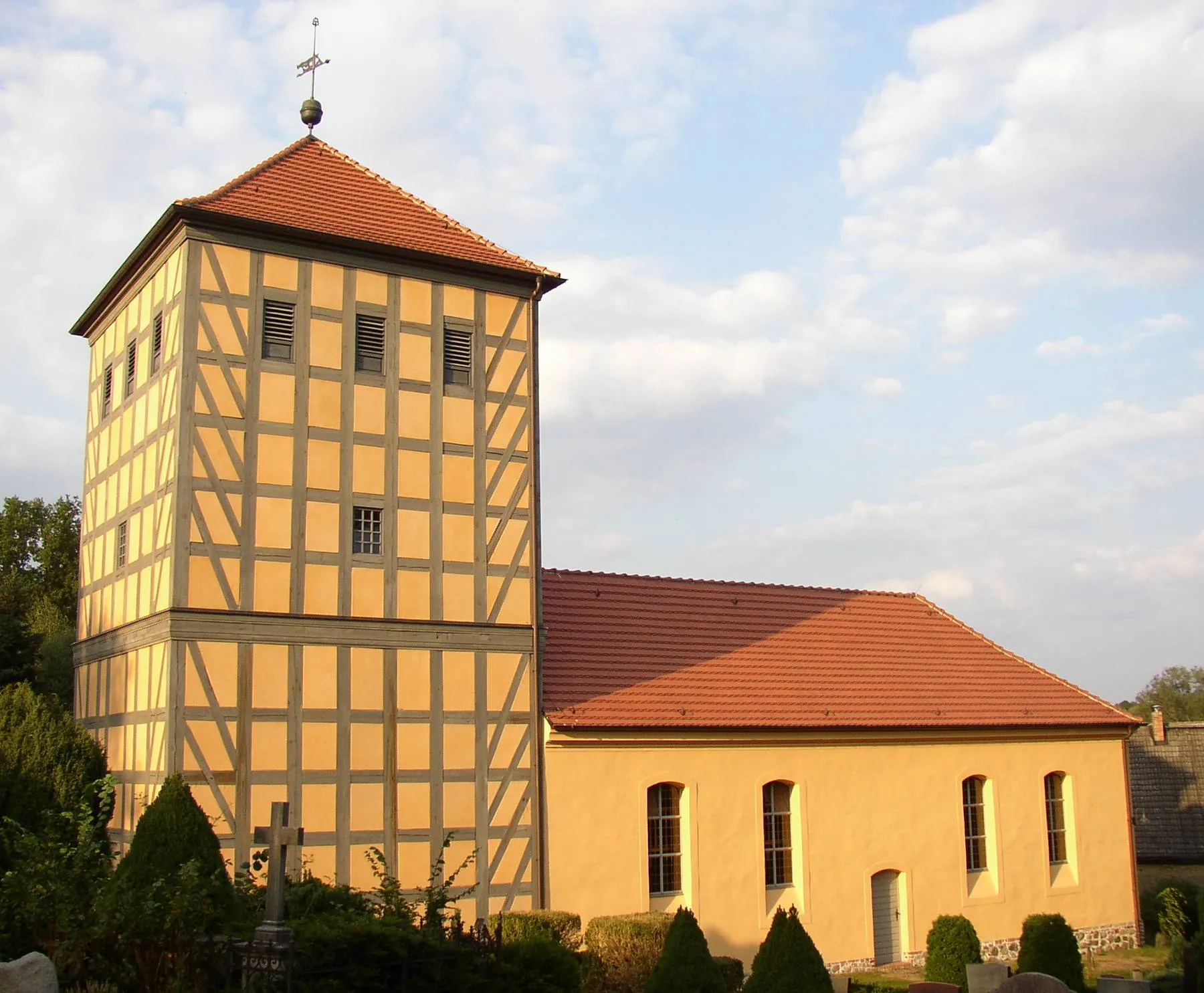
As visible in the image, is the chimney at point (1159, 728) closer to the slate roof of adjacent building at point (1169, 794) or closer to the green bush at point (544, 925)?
the slate roof of adjacent building at point (1169, 794)

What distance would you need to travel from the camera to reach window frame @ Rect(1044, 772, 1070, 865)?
2584 centimetres

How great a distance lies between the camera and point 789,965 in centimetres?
1462

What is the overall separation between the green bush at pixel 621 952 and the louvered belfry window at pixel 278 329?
9458 millimetres

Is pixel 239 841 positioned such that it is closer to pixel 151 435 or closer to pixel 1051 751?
pixel 151 435

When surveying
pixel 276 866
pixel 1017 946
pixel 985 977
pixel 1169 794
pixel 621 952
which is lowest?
pixel 1017 946

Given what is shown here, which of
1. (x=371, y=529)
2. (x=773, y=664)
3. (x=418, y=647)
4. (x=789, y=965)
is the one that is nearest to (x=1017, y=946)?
(x=773, y=664)

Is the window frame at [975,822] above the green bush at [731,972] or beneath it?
above

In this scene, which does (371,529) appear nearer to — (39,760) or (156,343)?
(156,343)

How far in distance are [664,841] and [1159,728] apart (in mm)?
18666

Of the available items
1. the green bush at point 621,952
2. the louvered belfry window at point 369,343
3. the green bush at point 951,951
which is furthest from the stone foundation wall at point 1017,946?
the louvered belfry window at point 369,343

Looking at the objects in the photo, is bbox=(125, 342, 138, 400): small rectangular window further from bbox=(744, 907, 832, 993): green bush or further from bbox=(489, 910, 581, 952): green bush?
bbox=(744, 907, 832, 993): green bush

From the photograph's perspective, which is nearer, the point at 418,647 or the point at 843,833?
the point at 418,647

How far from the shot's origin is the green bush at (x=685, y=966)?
1516cm

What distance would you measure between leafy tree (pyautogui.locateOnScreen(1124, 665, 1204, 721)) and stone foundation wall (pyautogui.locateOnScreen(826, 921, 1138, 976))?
72806 millimetres
